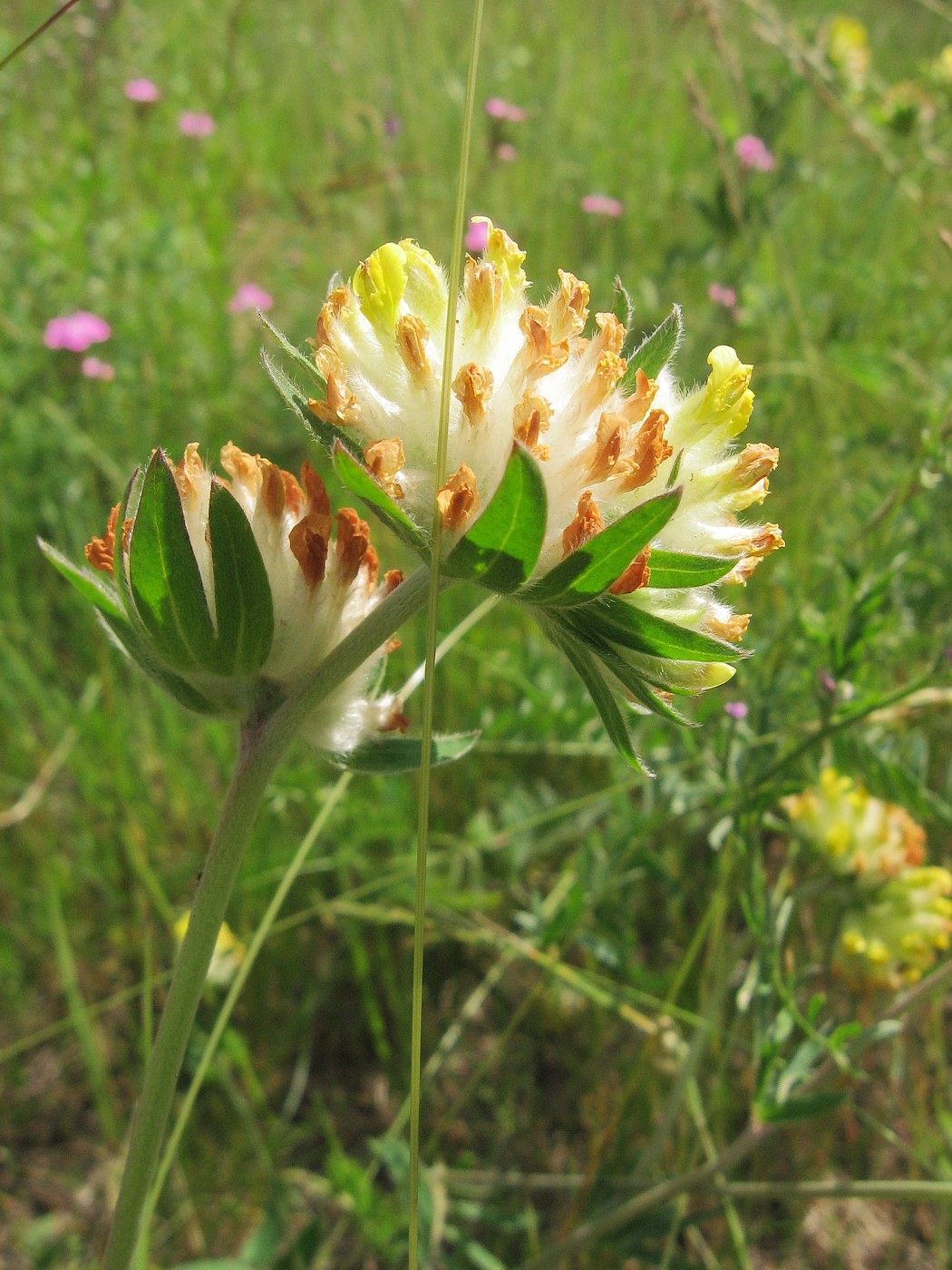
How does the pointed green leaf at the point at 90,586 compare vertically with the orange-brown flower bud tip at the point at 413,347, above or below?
below

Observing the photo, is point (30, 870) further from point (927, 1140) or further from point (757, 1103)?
point (927, 1140)

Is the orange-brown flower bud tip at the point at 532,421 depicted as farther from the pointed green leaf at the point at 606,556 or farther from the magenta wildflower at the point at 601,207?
the magenta wildflower at the point at 601,207

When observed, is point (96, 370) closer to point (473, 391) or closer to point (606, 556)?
point (473, 391)

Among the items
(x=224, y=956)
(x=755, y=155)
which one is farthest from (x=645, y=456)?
(x=755, y=155)

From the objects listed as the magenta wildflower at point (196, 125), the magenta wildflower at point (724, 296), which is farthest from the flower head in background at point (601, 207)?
the magenta wildflower at point (196, 125)

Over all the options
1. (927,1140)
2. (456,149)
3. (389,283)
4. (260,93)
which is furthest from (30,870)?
(260,93)

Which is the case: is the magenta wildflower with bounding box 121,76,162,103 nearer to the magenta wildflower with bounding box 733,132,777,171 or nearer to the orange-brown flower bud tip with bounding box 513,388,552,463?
the magenta wildflower with bounding box 733,132,777,171
